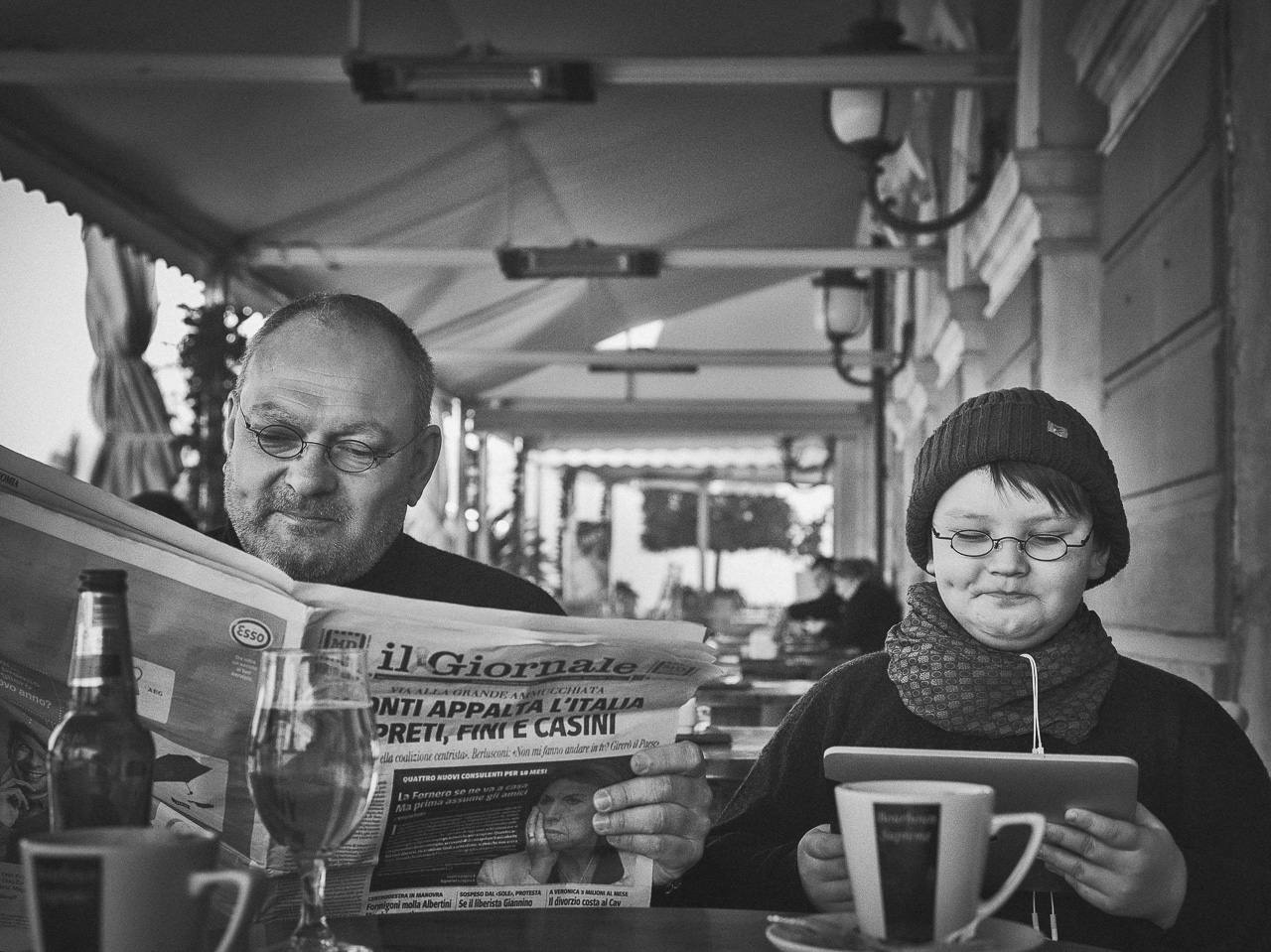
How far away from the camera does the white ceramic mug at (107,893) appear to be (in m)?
0.65

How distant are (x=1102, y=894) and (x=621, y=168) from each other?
23.1 ft

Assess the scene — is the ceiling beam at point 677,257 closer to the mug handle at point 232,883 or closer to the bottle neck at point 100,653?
the bottle neck at point 100,653

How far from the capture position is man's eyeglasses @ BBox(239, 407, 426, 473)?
59.1 inches

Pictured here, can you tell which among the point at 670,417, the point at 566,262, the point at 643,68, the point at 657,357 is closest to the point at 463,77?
the point at 643,68

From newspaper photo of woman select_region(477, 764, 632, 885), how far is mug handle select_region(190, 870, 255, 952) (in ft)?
1.37

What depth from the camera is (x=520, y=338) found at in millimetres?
11656

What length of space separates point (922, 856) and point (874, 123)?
4002 mm

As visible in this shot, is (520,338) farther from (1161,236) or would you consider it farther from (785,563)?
Answer: (1161,236)

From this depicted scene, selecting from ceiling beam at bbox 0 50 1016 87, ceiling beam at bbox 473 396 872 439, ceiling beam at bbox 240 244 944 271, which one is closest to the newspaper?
ceiling beam at bbox 0 50 1016 87

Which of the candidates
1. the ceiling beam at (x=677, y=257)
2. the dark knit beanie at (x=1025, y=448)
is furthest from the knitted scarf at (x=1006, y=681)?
the ceiling beam at (x=677, y=257)

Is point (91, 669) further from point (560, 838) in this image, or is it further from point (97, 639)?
point (560, 838)

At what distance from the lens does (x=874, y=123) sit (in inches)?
176

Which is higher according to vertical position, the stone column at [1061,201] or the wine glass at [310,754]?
the stone column at [1061,201]

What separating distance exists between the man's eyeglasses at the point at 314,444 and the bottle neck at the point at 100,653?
2.32 ft
